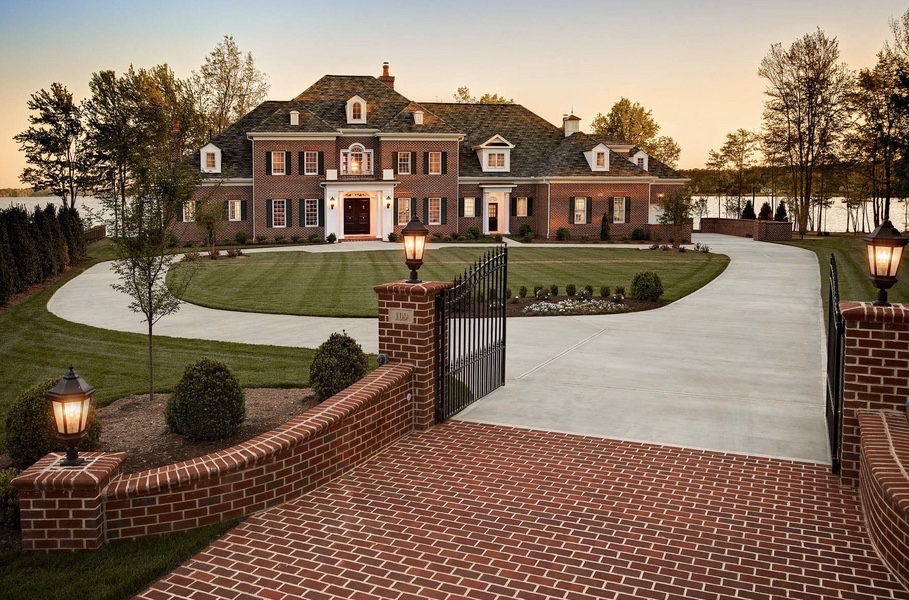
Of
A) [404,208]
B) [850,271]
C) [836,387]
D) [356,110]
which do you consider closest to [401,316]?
[836,387]

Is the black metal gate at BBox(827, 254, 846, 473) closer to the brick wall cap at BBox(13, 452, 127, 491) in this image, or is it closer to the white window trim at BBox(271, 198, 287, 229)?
the brick wall cap at BBox(13, 452, 127, 491)

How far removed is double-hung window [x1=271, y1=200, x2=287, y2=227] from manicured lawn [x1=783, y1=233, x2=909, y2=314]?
27.9m

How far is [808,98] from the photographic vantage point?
5128 centimetres

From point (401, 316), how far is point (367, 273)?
17692mm

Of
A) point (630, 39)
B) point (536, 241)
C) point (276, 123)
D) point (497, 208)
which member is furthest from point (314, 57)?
point (630, 39)

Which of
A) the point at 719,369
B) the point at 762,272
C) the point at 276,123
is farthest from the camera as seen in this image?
the point at 276,123

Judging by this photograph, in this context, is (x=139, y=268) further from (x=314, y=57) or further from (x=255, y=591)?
(x=314, y=57)

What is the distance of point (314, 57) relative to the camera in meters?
49.8

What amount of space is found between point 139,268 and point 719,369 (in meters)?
8.05

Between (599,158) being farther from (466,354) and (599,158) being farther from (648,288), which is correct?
(466,354)

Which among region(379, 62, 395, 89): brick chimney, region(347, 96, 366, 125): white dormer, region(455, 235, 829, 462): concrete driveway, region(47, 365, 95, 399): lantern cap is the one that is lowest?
region(455, 235, 829, 462): concrete driveway

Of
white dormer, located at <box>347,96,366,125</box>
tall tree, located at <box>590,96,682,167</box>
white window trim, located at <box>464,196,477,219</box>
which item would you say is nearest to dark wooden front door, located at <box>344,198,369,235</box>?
white dormer, located at <box>347,96,366,125</box>

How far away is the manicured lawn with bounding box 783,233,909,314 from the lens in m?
19.2

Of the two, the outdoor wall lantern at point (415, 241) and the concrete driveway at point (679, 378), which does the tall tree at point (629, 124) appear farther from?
the outdoor wall lantern at point (415, 241)
